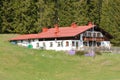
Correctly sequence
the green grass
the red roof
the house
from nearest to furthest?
the green grass → the red roof → the house

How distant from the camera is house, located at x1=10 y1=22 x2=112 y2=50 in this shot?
80225 mm

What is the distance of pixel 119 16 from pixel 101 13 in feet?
40.4

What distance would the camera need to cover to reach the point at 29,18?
101312 millimetres

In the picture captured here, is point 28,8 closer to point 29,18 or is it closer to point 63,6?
point 29,18

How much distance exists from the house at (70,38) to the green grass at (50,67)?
30809 millimetres

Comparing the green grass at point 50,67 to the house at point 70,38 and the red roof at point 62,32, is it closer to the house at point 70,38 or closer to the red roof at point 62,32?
the red roof at point 62,32

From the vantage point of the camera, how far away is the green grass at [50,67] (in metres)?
35.6

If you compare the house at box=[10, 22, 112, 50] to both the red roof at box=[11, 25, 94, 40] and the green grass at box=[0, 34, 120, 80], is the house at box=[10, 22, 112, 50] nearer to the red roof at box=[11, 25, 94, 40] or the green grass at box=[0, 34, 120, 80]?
the red roof at box=[11, 25, 94, 40]

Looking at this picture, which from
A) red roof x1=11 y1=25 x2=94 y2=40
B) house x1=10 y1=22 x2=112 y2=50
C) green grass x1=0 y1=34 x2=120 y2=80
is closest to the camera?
green grass x1=0 y1=34 x2=120 y2=80

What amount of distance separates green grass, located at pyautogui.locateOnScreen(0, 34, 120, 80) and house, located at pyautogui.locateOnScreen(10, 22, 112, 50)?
30.8 meters

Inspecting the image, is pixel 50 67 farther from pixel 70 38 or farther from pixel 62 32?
pixel 62 32

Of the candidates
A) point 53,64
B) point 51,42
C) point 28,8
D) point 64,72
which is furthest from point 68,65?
point 28,8

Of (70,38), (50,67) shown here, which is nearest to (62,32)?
(70,38)

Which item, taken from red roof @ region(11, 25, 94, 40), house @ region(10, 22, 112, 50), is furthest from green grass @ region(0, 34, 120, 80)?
house @ region(10, 22, 112, 50)
